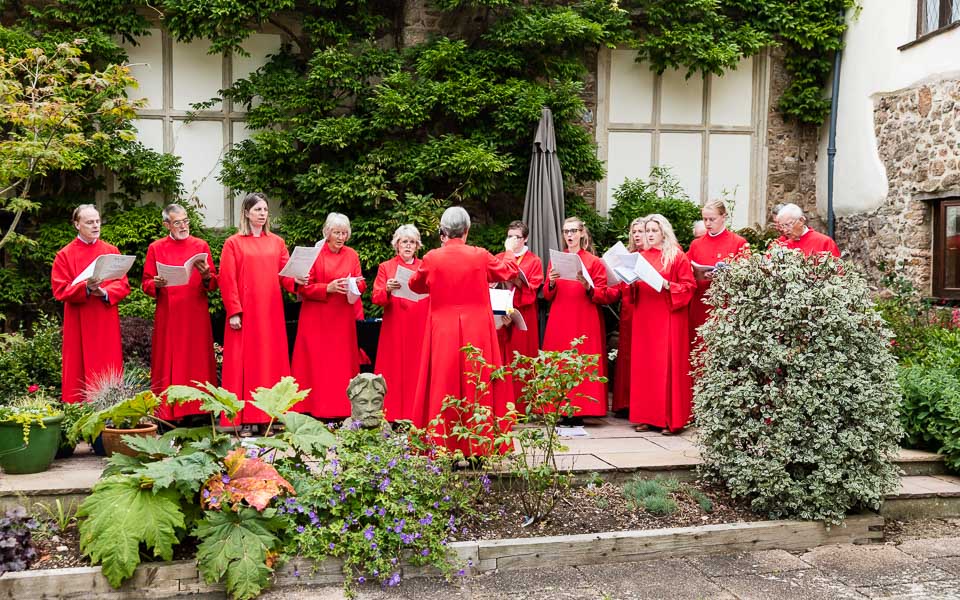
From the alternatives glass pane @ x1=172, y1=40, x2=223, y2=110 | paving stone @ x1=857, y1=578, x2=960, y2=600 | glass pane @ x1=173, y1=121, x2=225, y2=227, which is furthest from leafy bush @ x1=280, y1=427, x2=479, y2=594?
glass pane @ x1=172, y1=40, x2=223, y2=110

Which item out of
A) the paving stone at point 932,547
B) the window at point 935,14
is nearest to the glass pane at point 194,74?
the window at point 935,14

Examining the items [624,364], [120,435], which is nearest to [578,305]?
[624,364]

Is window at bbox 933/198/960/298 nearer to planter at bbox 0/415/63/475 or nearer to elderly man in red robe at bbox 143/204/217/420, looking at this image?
elderly man in red robe at bbox 143/204/217/420

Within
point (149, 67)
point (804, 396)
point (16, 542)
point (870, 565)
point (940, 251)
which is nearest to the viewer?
point (16, 542)

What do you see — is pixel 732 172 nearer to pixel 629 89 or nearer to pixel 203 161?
pixel 629 89

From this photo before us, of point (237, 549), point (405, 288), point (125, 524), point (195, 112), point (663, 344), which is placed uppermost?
point (195, 112)

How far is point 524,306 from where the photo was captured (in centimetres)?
822

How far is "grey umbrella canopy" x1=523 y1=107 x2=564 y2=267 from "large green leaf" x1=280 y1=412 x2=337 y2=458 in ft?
14.7

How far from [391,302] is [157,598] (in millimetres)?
3780

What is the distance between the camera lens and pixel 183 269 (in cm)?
706

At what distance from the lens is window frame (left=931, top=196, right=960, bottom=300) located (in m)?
9.72

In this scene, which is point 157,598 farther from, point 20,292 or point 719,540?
point 20,292

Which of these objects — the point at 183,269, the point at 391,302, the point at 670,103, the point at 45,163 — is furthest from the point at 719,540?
the point at 670,103

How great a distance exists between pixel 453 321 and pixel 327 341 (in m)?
2.06
